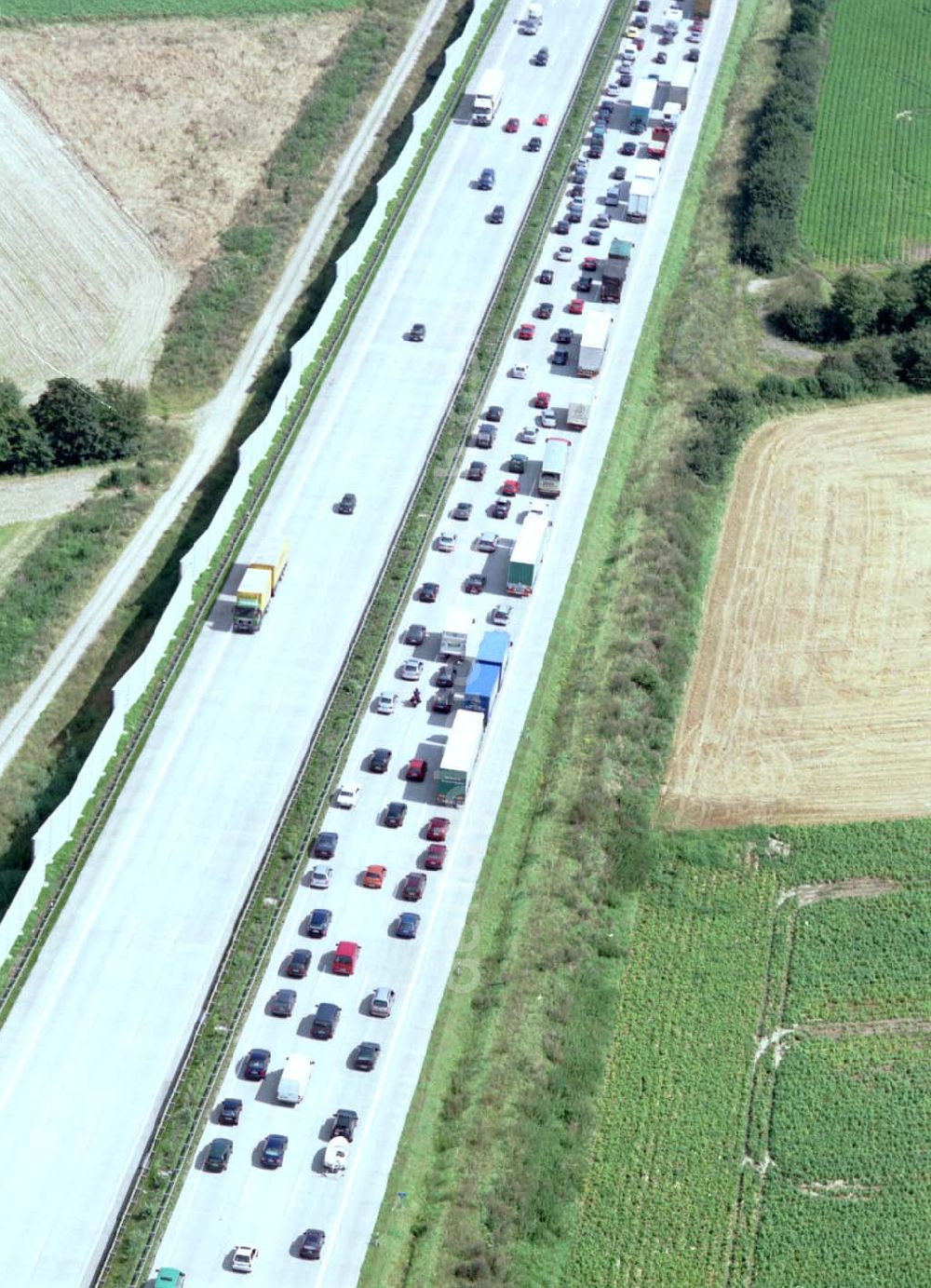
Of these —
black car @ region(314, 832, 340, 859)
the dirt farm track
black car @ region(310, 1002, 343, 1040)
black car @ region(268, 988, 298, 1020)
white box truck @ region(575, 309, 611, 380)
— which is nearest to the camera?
black car @ region(310, 1002, 343, 1040)

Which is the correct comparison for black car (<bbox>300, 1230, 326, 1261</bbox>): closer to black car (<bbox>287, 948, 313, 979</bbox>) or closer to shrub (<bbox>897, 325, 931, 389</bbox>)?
black car (<bbox>287, 948, 313, 979</bbox>)

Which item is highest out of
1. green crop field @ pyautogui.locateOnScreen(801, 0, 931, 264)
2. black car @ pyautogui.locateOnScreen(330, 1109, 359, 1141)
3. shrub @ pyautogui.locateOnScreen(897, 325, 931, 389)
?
black car @ pyautogui.locateOnScreen(330, 1109, 359, 1141)

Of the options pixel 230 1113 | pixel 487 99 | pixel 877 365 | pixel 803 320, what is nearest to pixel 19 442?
pixel 230 1113

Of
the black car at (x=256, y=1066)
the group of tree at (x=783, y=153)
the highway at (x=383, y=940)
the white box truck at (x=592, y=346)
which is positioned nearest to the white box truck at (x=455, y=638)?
the highway at (x=383, y=940)

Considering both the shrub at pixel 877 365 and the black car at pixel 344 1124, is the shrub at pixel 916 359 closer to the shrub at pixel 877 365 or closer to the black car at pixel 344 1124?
the shrub at pixel 877 365

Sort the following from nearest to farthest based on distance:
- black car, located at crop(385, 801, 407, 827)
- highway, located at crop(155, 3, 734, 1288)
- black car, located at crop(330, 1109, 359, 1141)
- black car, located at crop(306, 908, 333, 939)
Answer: highway, located at crop(155, 3, 734, 1288)
black car, located at crop(330, 1109, 359, 1141)
black car, located at crop(306, 908, 333, 939)
black car, located at crop(385, 801, 407, 827)

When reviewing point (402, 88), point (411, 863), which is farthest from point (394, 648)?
point (402, 88)

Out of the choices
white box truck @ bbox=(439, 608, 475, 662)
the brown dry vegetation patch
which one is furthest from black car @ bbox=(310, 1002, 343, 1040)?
the brown dry vegetation patch
